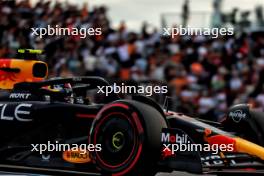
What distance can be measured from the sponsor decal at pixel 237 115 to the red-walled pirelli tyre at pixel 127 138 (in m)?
1.67

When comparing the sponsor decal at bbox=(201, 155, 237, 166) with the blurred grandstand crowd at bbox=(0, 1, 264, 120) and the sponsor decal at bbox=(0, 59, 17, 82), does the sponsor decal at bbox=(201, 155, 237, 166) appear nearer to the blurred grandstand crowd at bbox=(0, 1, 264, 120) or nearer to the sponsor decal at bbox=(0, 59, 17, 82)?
the sponsor decal at bbox=(0, 59, 17, 82)

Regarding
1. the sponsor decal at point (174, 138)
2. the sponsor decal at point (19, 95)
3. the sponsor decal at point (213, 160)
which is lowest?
the sponsor decal at point (213, 160)

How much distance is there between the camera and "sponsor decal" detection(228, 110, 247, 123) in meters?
7.93

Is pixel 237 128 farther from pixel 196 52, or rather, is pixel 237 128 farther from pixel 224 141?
pixel 196 52

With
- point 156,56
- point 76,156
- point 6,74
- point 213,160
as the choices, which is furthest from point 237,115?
point 156,56

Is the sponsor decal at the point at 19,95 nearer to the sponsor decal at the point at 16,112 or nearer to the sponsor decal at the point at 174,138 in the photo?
the sponsor decal at the point at 16,112

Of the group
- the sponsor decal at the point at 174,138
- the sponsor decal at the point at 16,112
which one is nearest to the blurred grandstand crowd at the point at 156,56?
the sponsor decal at the point at 16,112


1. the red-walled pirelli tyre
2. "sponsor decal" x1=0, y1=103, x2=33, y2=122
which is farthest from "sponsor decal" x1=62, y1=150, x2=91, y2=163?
"sponsor decal" x1=0, y1=103, x2=33, y2=122

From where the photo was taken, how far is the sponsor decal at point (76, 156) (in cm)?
695

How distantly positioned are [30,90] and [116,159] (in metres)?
1.95

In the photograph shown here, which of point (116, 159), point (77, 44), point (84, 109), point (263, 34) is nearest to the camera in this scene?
point (116, 159)

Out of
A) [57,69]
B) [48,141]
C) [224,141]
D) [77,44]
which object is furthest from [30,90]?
[77,44]

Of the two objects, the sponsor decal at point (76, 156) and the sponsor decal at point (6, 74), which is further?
the sponsor decal at point (6, 74)

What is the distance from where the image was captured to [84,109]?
7.30 meters
